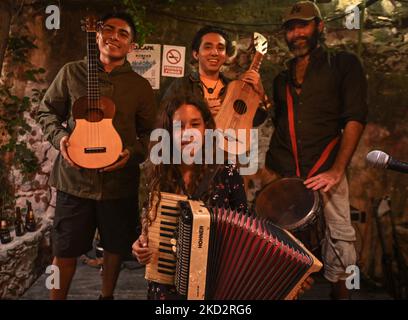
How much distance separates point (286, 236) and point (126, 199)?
1230mm

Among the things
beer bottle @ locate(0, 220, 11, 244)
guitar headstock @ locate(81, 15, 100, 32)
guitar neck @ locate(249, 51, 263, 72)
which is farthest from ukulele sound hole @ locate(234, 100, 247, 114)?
beer bottle @ locate(0, 220, 11, 244)

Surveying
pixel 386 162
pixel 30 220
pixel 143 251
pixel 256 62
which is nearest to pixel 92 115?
pixel 30 220

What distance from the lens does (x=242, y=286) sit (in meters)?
2.23

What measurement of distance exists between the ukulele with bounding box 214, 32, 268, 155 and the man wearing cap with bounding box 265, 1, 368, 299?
7.6 inches

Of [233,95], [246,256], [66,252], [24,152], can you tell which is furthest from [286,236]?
[24,152]

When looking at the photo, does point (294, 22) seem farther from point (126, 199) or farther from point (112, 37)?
point (126, 199)

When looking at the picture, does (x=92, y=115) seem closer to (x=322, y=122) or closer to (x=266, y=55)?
(x=266, y=55)

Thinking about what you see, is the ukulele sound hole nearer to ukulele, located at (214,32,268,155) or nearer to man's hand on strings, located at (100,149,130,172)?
ukulele, located at (214,32,268,155)

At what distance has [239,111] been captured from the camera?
9.90 ft

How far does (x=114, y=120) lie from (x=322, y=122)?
1.45 m

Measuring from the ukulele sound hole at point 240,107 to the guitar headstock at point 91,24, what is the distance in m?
Answer: 1.08

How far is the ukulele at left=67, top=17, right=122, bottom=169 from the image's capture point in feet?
9.36
